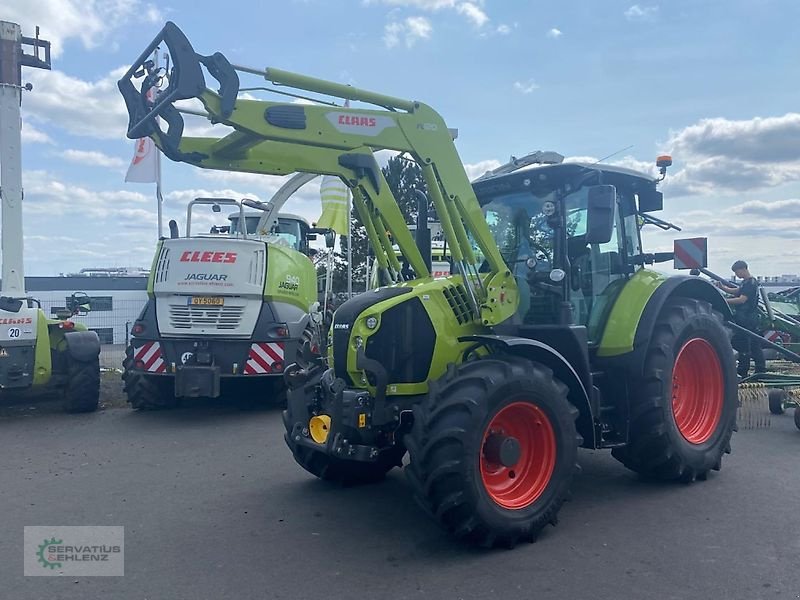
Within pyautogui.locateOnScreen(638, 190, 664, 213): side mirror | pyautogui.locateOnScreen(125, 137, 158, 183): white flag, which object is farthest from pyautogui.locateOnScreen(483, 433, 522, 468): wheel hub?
pyautogui.locateOnScreen(125, 137, 158, 183): white flag

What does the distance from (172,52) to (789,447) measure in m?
6.79

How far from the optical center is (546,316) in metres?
5.54

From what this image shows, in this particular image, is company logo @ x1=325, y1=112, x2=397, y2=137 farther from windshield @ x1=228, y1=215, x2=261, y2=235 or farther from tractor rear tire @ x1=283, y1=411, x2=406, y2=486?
windshield @ x1=228, y1=215, x2=261, y2=235

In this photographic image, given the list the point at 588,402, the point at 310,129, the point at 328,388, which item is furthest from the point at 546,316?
the point at 310,129

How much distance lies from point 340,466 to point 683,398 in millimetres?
3167

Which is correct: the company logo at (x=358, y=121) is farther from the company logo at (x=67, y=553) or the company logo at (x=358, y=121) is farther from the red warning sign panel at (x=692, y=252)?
the red warning sign panel at (x=692, y=252)


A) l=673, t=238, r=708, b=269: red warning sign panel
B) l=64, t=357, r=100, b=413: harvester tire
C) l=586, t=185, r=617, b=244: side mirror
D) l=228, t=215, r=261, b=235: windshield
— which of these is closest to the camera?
Answer: l=586, t=185, r=617, b=244: side mirror

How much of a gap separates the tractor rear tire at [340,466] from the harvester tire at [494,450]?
120cm

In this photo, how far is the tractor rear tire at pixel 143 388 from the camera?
965 cm

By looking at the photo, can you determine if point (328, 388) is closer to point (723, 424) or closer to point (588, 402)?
point (588, 402)

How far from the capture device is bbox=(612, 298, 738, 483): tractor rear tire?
5.58 meters

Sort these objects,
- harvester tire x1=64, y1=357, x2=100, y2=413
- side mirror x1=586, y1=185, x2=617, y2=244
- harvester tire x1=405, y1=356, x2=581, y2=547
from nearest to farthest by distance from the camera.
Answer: harvester tire x1=405, y1=356, x2=581, y2=547 → side mirror x1=586, y1=185, x2=617, y2=244 → harvester tire x1=64, y1=357, x2=100, y2=413

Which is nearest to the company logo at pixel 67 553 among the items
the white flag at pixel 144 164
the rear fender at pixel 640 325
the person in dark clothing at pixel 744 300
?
the rear fender at pixel 640 325

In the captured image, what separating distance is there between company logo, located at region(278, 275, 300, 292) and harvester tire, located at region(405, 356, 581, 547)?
5.47 metres
